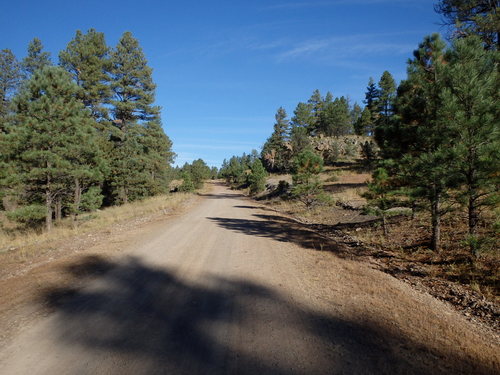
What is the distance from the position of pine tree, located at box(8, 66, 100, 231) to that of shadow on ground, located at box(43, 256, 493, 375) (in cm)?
1067

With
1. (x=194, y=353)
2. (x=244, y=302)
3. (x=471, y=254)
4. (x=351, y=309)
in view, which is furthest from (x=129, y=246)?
(x=471, y=254)

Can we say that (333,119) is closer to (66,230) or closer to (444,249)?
(444,249)

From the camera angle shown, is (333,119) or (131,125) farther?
(333,119)

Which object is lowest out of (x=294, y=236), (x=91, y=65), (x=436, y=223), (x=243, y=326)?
(x=294, y=236)

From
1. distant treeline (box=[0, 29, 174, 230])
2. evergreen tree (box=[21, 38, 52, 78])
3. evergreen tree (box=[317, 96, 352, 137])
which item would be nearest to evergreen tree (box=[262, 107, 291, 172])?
evergreen tree (box=[317, 96, 352, 137])

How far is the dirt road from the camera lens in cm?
308

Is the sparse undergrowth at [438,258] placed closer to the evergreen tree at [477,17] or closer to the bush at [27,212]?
the evergreen tree at [477,17]

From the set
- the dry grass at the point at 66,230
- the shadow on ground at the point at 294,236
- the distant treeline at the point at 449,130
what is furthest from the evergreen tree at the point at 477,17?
the dry grass at the point at 66,230

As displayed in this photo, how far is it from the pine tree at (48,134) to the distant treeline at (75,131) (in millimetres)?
43

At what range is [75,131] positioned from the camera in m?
13.8

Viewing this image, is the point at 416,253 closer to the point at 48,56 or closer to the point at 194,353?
the point at 194,353

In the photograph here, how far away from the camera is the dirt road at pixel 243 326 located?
10.1ft

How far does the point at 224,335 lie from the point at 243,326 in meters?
0.37

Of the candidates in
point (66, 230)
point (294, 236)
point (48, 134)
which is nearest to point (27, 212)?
point (66, 230)
